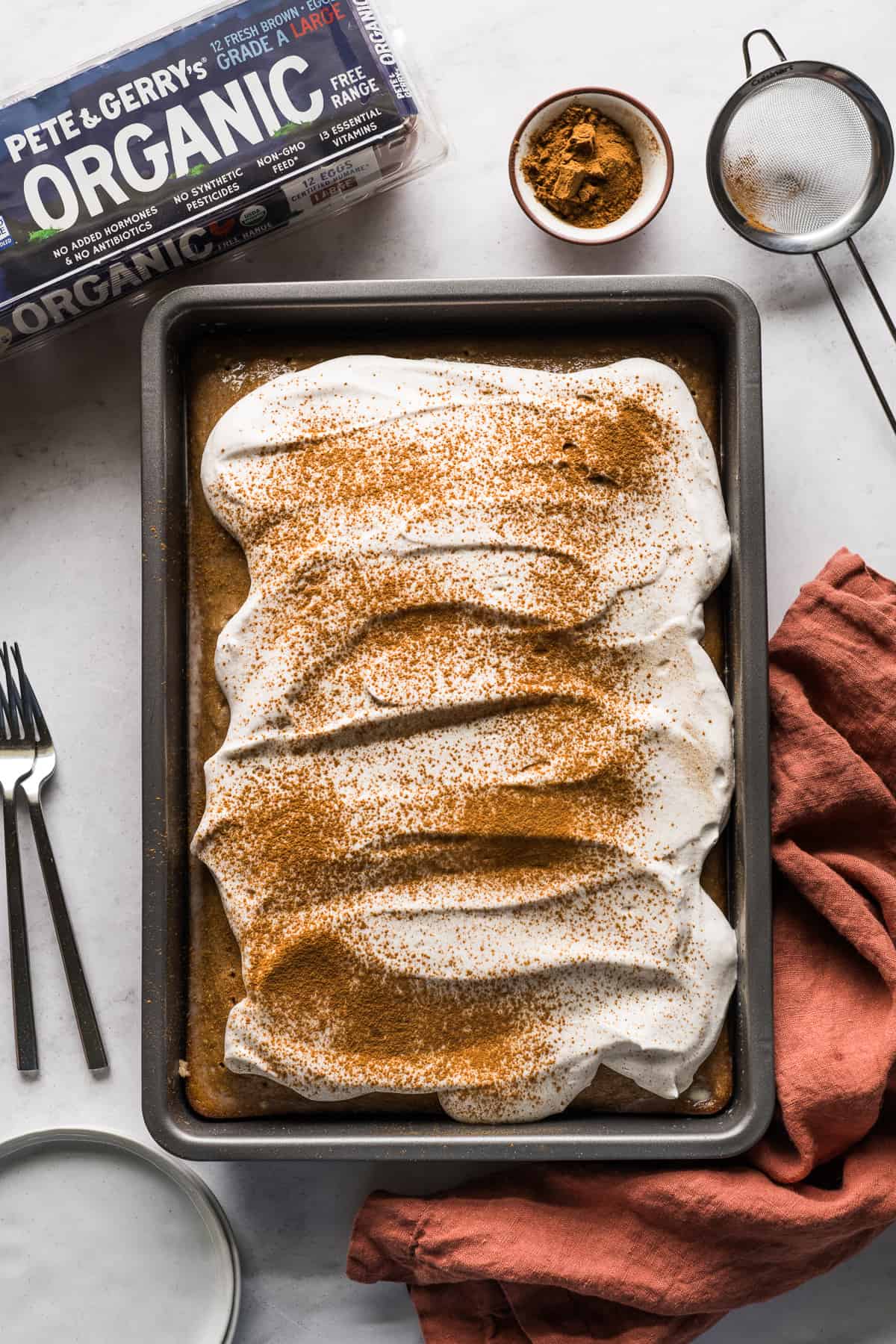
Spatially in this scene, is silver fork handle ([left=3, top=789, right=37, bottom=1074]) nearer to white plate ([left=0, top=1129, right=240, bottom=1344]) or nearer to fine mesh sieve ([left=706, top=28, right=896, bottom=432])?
white plate ([left=0, top=1129, right=240, bottom=1344])

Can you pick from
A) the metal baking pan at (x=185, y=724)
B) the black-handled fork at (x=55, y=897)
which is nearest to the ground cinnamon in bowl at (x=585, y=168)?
the metal baking pan at (x=185, y=724)

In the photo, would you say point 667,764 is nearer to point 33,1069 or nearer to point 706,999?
point 706,999

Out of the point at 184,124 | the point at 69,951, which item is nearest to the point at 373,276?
the point at 184,124

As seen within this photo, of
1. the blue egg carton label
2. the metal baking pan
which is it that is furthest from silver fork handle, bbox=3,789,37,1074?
the blue egg carton label

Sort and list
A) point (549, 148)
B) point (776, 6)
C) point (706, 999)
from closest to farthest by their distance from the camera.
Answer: point (706, 999), point (549, 148), point (776, 6)

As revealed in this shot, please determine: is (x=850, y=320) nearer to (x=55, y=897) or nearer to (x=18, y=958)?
(x=55, y=897)

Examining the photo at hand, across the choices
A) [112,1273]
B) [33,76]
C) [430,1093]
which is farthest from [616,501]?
[112,1273]

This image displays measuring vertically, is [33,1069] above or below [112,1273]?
above
